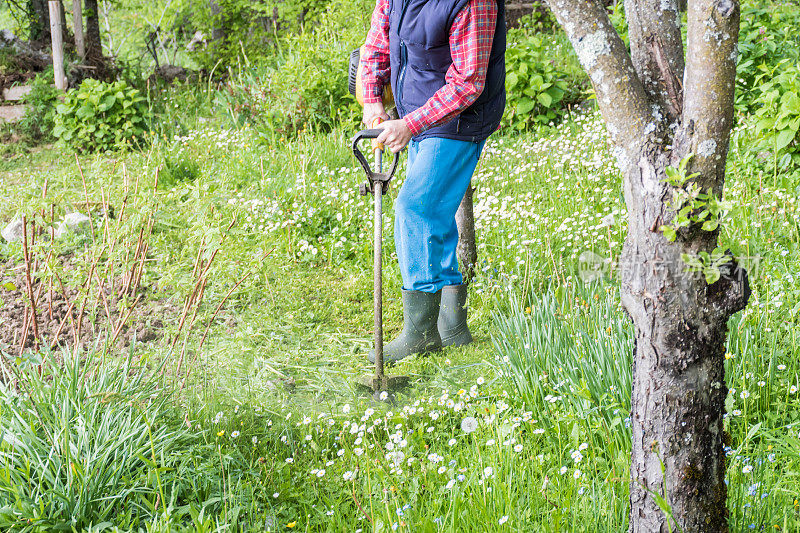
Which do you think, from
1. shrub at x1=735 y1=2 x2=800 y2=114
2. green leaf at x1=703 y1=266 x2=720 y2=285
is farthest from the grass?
shrub at x1=735 y1=2 x2=800 y2=114

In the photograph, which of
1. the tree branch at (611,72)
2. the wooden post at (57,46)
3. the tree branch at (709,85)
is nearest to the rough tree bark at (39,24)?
the wooden post at (57,46)

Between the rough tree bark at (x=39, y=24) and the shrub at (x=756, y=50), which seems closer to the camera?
the shrub at (x=756, y=50)

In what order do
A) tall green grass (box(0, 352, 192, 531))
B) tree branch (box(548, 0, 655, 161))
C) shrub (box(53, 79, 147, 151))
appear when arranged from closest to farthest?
tree branch (box(548, 0, 655, 161))
tall green grass (box(0, 352, 192, 531))
shrub (box(53, 79, 147, 151))

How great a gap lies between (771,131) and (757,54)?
1509 mm

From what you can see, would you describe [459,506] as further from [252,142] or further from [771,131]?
[252,142]

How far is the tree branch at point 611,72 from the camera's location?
1872mm

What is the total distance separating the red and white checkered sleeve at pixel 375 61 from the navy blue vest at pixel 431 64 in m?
0.16

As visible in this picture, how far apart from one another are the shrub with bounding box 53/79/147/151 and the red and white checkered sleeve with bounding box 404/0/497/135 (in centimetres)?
528

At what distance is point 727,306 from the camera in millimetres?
1863

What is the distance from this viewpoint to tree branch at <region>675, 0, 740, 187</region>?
5.59 ft

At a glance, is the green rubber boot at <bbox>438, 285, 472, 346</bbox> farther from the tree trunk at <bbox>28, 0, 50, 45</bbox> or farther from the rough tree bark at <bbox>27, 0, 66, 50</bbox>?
the tree trunk at <bbox>28, 0, 50, 45</bbox>

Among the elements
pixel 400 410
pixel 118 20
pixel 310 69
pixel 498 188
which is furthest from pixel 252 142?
pixel 118 20

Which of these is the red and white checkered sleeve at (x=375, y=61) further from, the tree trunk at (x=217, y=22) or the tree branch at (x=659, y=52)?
the tree trunk at (x=217, y=22)

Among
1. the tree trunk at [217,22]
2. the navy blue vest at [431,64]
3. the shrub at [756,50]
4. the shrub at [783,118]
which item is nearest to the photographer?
the navy blue vest at [431,64]
